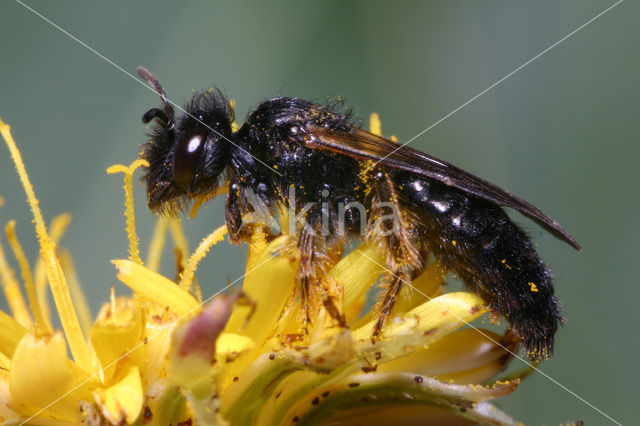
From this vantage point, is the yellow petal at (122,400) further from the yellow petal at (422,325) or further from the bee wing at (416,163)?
the bee wing at (416,163)

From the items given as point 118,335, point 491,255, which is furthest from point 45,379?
point 491,255

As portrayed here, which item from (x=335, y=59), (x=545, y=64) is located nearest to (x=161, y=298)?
(x=335, y=59)

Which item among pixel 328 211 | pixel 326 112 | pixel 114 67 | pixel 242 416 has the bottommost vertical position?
pixel 242 416

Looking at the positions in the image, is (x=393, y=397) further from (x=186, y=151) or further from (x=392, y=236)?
(x=186, y=151)

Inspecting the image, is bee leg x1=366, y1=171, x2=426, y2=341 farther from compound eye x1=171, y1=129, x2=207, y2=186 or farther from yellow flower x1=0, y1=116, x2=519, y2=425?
compound eye x1=171, y1=129, x2=207, y2=186

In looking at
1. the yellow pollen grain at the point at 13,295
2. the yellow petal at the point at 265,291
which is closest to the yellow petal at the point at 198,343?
the yellow petal at the point at 265,291

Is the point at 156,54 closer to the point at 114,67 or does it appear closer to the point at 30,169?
the point at 114,67

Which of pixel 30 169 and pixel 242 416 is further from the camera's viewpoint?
pixel 30 169
